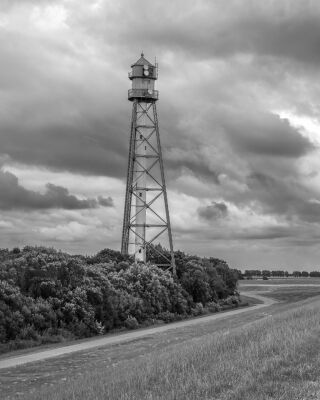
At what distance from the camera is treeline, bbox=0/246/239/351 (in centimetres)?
3809

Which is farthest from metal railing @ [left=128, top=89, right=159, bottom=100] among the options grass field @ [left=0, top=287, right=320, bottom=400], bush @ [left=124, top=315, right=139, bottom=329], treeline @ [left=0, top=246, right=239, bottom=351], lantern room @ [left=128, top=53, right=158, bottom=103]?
grass field @ [left=0, top=287, right=320, bottom=400]

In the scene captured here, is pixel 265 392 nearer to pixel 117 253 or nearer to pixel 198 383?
pixel 198 383

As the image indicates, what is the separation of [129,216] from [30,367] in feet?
124

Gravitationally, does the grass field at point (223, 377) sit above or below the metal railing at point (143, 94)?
below

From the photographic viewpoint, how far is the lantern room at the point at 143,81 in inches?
2579

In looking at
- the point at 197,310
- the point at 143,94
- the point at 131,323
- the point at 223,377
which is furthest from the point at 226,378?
the point at 143,94

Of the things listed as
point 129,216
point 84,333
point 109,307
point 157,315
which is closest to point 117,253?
point 129,216

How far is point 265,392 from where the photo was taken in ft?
41.5

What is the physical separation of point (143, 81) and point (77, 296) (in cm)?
2969

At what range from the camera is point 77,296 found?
1716 inches

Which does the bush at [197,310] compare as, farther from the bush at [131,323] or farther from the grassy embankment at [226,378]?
the grassy embankment at [226,378]

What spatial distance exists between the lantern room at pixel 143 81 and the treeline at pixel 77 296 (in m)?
16.3

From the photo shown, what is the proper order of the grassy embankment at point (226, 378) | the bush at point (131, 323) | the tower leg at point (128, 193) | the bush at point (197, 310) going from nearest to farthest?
the grassy embankment at point (226, 378) → the bush at point (131, 323) → the bush at point (197, 310) → the tower leg at point (128, 193)

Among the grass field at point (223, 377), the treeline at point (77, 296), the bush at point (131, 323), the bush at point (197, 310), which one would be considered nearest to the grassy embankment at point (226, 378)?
the grass field at point (223, 377)
